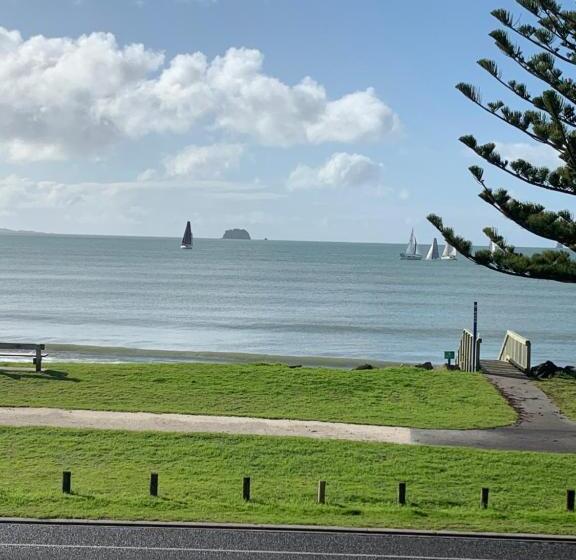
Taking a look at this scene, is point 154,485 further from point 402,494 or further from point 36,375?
point 36,375

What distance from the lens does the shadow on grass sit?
78.2 feet

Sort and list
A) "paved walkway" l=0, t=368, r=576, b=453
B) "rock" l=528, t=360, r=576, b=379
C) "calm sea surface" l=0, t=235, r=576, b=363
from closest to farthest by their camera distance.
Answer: "paved walkway" l=0, t=368, r=576, b=453 → "rock" l=528, t=360, r=576, b=379 → "calm sea surface" l=0, t=235, r=576, b=363

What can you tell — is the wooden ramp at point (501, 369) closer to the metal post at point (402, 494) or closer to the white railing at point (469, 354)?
the white railing at point (469, 354)

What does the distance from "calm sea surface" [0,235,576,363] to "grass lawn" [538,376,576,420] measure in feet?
64.9

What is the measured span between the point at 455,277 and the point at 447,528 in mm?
128746

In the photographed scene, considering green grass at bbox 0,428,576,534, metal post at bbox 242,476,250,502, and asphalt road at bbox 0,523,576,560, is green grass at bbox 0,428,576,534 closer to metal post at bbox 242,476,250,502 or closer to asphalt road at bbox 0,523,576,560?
metal post at bbox 242,476,250,502

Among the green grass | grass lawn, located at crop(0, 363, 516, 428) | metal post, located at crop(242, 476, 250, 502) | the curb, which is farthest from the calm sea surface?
the curb

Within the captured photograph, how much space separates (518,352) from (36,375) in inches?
620

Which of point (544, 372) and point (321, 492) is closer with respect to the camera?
point (321, 492)

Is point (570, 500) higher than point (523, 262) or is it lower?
lower

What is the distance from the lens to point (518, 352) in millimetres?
29922

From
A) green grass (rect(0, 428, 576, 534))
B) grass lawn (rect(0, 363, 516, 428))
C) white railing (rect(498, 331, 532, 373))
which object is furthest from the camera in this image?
white railing (rect(498, 331, 532, 373))

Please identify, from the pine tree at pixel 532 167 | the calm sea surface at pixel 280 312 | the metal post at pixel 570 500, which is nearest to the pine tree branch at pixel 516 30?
the pine tree at pixel 532 167

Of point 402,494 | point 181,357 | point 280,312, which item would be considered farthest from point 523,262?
point 280,312
